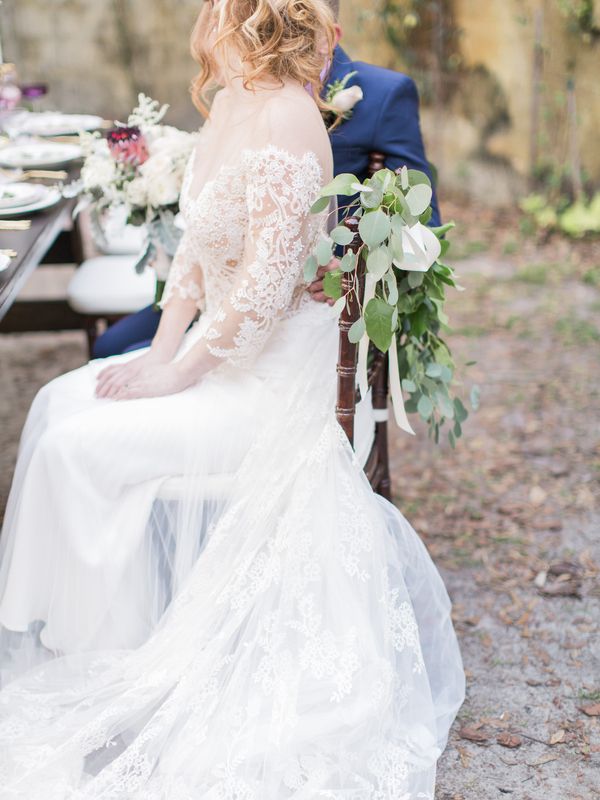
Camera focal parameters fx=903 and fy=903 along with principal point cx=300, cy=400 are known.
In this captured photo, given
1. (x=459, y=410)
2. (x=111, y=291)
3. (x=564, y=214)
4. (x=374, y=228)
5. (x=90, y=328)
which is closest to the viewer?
(x=374, y=228)

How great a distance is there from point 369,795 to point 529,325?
319cm

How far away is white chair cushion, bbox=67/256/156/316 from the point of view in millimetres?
3285

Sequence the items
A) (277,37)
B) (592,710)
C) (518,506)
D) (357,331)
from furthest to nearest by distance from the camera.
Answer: (518,506) → (592,710) → (277,37) → (357,331)

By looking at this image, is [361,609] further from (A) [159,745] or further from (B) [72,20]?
(B) [72,20]

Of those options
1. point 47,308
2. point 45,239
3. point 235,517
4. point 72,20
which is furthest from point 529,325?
point 72,20

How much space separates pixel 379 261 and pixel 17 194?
5.24ft

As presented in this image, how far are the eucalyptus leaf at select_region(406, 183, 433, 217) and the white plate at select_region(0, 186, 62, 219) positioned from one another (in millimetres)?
1478

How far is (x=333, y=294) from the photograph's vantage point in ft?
6.04

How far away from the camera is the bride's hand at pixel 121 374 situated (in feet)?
7.09

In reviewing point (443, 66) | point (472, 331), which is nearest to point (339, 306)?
point (472, 331)

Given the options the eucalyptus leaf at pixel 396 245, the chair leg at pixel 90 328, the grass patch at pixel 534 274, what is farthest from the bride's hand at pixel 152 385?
the grass patch at pixel 534 274

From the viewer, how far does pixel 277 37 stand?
1890 millimetres

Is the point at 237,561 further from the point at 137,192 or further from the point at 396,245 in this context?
the point at 137,192

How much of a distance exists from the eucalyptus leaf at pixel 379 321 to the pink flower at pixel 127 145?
1.09m
